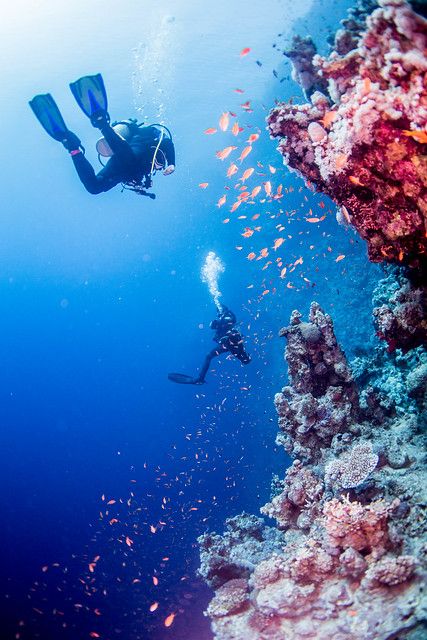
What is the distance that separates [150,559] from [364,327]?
26.5 metres

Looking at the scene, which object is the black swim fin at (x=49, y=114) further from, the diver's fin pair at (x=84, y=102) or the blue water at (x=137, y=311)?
the blue water at (x=137, y=311)

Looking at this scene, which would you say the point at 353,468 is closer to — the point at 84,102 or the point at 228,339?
the point at 84,102

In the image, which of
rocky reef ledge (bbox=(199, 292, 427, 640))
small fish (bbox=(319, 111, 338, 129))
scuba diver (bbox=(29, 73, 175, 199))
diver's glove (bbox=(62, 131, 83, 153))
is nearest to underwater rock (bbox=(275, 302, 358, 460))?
rocky reef ledge (bbox=(199, 292, 427, 640))

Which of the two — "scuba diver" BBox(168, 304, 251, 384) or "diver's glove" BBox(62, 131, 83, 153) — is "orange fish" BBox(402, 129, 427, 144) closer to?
"diver's glove" BBox(62, 131, 83, 153)

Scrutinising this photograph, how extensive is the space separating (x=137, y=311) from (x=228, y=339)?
267 feet

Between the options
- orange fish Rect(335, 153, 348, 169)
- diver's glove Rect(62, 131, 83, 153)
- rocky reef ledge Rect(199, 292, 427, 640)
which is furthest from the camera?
diver's glove Rect(62, 131, 83, 153)

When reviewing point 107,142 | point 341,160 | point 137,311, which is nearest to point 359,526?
point 341,160

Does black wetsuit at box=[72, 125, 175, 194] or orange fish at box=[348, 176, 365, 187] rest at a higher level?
black wetsuit at box=[72, 125, 175, 194]

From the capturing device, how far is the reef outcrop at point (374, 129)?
3.19 metres

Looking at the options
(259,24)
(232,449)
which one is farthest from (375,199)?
(232,449)

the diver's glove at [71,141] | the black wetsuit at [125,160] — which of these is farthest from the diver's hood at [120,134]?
the diver's glove at [71,141]

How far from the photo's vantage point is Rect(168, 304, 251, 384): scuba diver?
1397cm

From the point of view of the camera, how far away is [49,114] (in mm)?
7383

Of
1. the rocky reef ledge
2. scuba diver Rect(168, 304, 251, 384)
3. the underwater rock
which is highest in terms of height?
scuba diver Rect(168, 304, 251, 384)
